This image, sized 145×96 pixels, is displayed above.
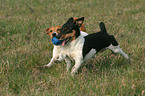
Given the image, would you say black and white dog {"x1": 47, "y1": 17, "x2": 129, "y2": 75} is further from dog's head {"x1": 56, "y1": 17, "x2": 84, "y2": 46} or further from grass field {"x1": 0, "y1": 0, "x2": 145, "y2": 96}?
grass field {"x1": 0, "y1": 0, "x2": 145, "y2": 96}

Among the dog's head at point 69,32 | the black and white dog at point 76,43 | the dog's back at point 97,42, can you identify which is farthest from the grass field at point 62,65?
the dog's head at point 69,32

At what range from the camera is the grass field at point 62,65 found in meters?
3.19

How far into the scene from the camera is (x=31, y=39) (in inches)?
218

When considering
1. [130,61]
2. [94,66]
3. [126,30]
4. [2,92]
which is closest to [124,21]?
[126,30]

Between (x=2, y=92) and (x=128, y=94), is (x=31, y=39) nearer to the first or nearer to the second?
(x=2, y=92)

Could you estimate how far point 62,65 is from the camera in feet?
13.2

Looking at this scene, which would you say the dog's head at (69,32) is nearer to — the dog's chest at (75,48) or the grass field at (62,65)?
the dog's chest at (75,48)

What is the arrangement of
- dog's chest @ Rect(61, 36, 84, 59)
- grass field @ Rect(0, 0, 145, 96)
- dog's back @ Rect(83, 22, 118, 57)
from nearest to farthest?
grass field @ Rect(0, 0, 145, 96), dog's chest @ Rect(61, 36, 84, 59), dog's back @ Rect(83, 22, 118, 57)

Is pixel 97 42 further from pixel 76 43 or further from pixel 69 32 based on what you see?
pixel 69 32

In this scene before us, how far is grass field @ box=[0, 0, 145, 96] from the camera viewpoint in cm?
319

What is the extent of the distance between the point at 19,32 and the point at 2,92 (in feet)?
10.6

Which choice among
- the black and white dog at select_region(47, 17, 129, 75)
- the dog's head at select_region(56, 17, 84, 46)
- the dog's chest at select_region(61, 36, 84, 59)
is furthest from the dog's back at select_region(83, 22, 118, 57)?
the dog's head at select_region(56, 17, 84, 46)

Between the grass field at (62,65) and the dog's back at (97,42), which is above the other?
the dog's back at (97,42)

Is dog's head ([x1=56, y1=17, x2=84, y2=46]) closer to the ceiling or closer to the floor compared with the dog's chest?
closer to the ceiling
